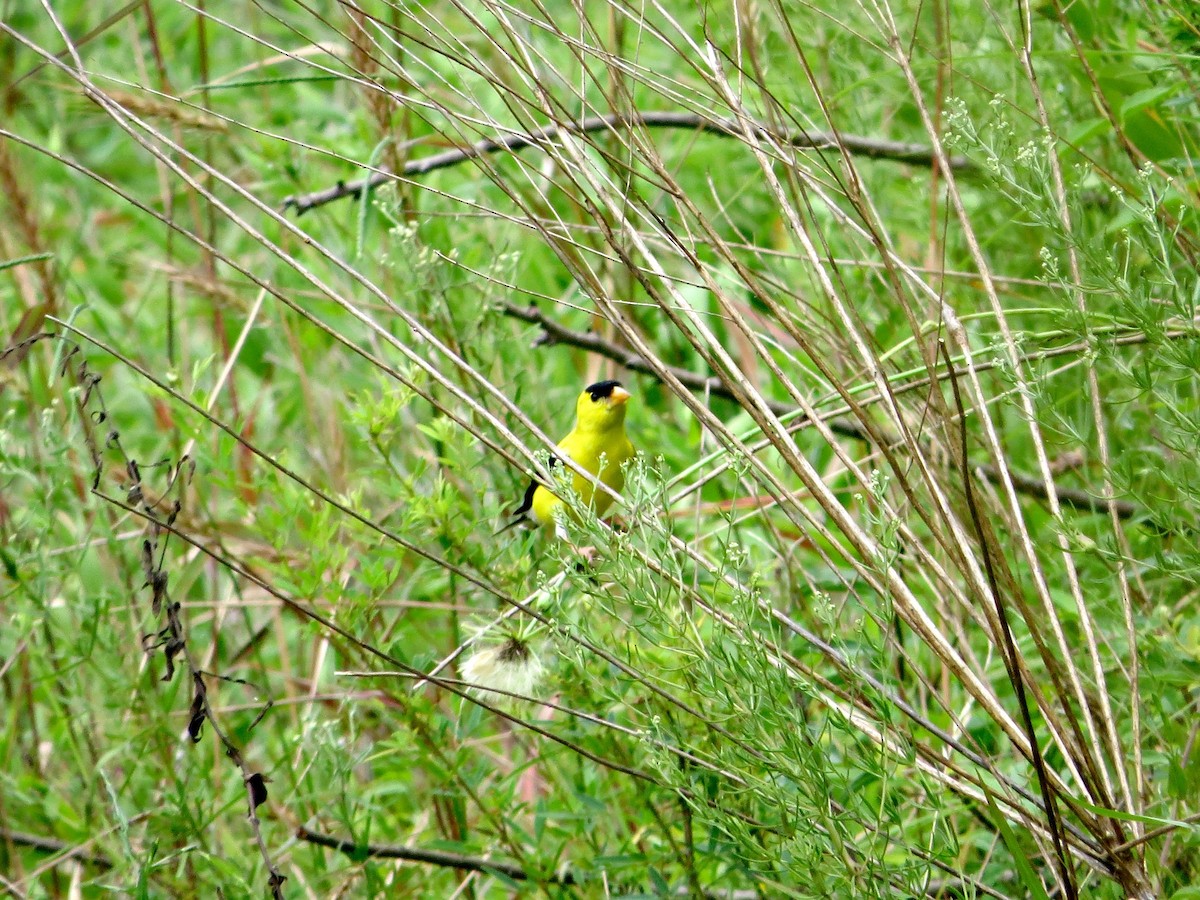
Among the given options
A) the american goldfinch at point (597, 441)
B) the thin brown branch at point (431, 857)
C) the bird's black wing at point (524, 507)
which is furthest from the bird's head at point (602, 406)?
the thin brown branch at point (431, 857)

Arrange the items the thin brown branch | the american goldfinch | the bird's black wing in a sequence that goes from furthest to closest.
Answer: the american goldfinch, the bird's black wing, the thin brown branch

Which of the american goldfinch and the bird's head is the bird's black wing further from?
the bird's head

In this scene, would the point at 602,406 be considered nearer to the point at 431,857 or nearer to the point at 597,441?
the point at 597,441

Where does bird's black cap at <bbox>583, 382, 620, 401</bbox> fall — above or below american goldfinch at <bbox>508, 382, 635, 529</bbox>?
above

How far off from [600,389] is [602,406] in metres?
0.04

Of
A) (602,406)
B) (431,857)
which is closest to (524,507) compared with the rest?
(602,406)

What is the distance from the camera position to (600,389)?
8.66 ft

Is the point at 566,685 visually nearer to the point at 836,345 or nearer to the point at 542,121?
the point at 836,345

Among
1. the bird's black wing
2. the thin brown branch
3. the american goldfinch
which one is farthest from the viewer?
the american goldfinch

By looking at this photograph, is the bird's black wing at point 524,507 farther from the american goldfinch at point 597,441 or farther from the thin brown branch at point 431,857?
the thin brown branch at point 431,857

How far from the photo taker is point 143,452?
10.9 ft

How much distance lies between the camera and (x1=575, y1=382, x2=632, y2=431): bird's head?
259 centimetres

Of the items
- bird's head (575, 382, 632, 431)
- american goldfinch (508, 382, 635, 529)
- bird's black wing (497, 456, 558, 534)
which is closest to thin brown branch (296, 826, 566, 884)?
bird's black wing (497, 456, 558, 534)

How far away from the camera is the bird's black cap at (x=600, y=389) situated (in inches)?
102
